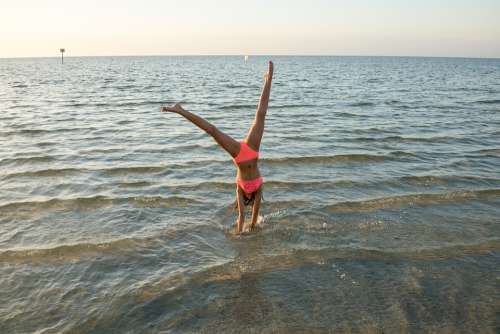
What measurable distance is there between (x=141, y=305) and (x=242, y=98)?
23883 millimetres

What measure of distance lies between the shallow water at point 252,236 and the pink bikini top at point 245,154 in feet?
4.90

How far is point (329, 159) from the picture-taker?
1193cm

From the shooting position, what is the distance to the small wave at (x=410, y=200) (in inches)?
326

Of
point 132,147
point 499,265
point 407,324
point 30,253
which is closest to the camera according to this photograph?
point 407,324

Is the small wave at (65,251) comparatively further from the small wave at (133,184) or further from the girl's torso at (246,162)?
the small wave at (133,184)

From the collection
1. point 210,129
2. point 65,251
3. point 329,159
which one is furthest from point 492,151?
point 65,251

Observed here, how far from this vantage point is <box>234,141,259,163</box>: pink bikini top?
634 centimetres

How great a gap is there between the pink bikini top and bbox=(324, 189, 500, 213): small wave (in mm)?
2607

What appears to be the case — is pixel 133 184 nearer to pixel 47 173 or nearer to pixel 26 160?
pixel 47 173

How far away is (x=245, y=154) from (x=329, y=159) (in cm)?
608

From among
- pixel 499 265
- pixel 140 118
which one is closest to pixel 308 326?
pixel 499 265

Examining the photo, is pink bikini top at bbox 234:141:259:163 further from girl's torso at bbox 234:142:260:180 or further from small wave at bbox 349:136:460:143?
small wave at bbox 349:136:460:143

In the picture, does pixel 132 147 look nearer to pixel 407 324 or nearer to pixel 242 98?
pixel 407 324

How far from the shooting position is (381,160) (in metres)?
11.8
